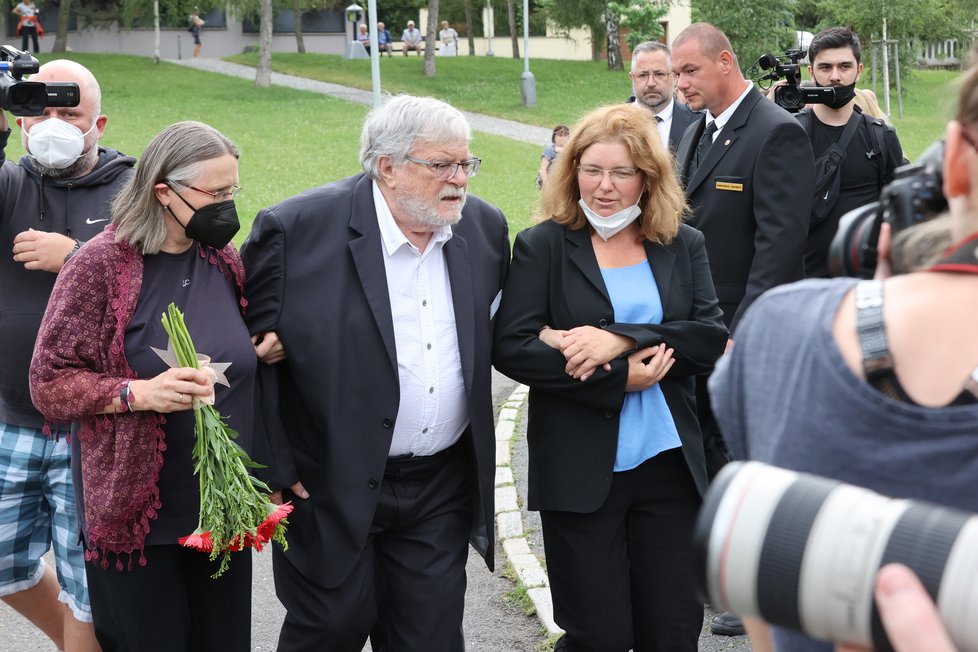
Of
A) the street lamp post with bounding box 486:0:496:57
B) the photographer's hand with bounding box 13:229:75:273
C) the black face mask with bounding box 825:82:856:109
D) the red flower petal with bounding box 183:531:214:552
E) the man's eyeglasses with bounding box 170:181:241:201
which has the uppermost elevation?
the street lamp post with bounding box 486:0:496:57

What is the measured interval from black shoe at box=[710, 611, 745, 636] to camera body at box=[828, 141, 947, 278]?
3394 mm

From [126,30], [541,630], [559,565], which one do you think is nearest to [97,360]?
[559,565]

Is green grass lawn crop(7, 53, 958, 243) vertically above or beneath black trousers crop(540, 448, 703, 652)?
above

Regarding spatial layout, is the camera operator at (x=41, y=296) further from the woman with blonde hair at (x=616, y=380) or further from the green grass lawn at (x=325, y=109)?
the green grass lawn at (x=325, y=109)

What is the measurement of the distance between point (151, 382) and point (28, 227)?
1.35 metres

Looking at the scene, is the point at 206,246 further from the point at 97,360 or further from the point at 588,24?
the point at 588,24

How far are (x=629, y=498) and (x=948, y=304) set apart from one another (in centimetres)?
275

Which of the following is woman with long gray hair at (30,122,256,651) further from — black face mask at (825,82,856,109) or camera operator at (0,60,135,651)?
black face mask at (825,82,856,109)

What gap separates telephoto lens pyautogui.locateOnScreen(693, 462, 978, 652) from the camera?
1.40 m

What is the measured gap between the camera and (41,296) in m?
4.56

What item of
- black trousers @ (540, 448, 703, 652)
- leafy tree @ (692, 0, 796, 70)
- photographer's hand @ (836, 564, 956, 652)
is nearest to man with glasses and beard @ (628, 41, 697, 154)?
black trousers @ (540, 448, 703, 652)

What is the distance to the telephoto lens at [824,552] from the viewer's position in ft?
4.59

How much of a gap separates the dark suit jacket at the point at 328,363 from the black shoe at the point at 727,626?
5.50 ft

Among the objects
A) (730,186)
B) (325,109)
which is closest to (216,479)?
(730,186)
